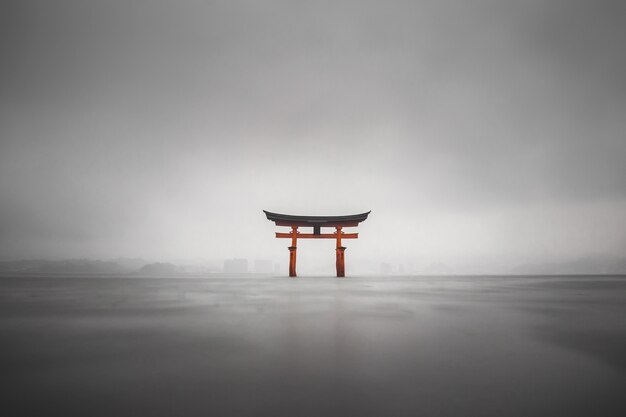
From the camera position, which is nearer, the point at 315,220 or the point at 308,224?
the point at 315,220

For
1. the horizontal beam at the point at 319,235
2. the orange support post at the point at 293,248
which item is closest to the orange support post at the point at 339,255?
the horizontal beam at the point at 319,235

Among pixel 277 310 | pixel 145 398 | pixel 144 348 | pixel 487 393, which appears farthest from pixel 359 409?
pixel 277 310

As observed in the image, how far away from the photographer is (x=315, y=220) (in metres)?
17.9

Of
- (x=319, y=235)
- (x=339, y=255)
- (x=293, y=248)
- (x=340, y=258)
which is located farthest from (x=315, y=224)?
(x=340, y=258)

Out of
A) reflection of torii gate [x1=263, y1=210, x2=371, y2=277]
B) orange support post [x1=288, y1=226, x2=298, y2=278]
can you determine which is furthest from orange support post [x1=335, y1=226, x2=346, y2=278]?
orange support post [x1=288, y1=226, x2=298, y2=278]

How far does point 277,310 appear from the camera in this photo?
400 cm

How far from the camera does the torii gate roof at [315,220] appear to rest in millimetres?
17531

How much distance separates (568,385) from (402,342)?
1.06 meters

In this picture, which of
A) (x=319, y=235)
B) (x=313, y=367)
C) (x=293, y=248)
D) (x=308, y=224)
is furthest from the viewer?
(x=319, y=235)

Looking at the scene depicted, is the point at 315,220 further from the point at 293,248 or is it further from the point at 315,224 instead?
the point at 293,248

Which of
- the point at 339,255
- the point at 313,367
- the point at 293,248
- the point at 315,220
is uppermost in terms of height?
the point at 315,220

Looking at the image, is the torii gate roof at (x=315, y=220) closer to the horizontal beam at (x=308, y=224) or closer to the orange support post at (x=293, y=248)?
the horizontal beam at (x=308, y=224)

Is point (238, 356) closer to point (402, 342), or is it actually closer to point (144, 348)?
point (144, 348)

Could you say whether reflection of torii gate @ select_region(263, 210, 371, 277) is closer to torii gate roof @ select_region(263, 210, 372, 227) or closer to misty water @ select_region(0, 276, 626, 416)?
torii gate roof @ select_region(263, 210, 372, 227)
